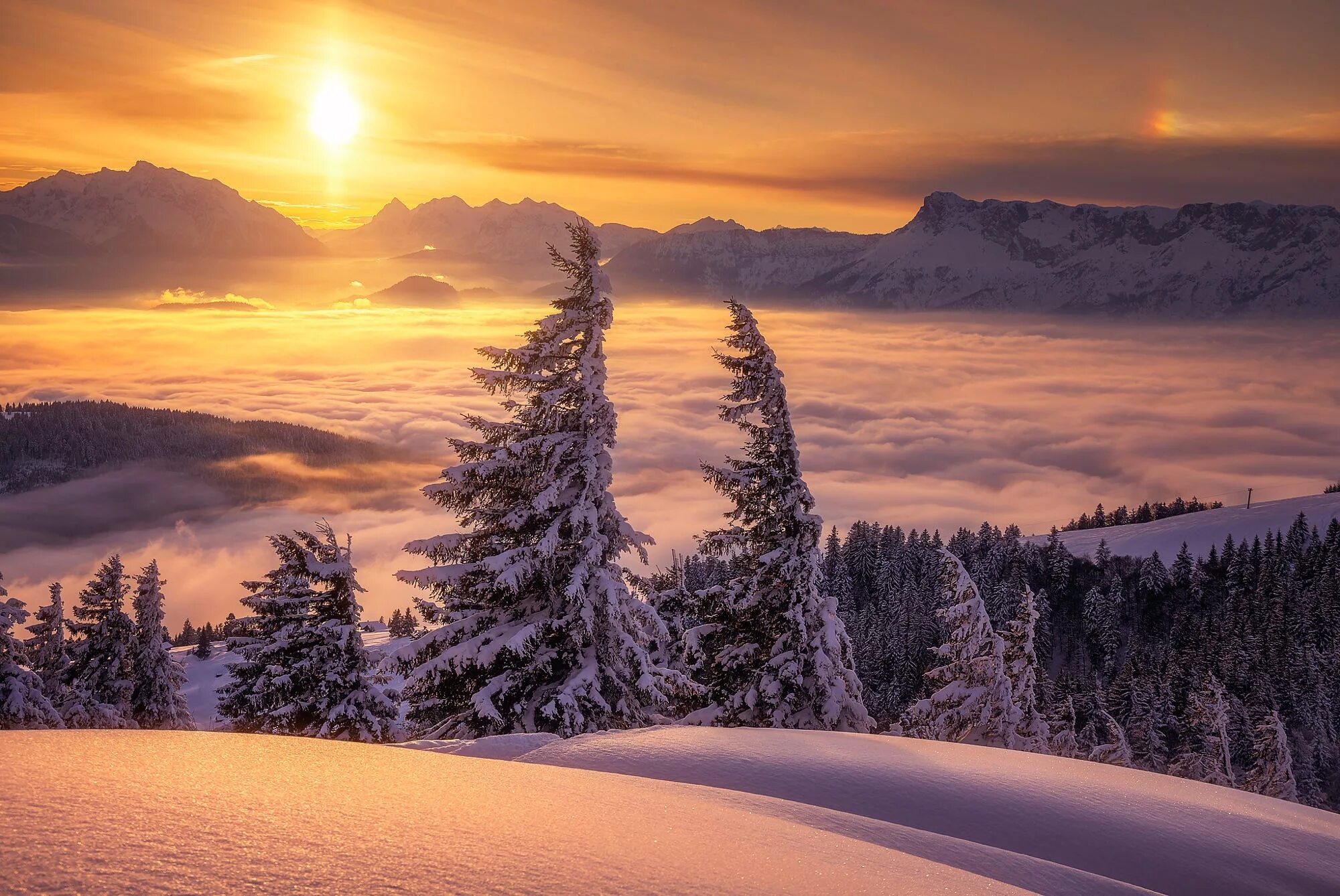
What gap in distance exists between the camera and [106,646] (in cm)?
3341

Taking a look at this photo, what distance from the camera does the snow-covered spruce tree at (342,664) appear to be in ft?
63.2

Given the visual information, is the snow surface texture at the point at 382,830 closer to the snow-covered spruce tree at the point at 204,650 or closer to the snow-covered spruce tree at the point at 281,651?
the snow-covered spruce tree at the point at 281,651

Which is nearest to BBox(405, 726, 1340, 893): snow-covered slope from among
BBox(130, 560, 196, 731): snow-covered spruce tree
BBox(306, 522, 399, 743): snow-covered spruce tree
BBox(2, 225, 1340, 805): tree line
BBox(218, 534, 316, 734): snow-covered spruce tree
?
BBox(2, 225, 1340, 805): tree line

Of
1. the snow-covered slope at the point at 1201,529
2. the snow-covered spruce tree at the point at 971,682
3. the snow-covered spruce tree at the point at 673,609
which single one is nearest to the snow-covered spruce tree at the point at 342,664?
the snow-covered spruce tree at the point at 673,609

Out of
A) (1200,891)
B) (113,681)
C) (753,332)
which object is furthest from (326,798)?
(113,681)

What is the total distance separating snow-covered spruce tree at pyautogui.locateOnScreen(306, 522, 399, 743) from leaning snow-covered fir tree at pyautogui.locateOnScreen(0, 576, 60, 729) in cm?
1307

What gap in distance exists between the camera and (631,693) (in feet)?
51.9

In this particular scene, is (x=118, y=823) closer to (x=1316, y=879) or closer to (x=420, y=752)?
(x=420, y=752)

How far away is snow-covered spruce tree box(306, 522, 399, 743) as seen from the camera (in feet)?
63.2

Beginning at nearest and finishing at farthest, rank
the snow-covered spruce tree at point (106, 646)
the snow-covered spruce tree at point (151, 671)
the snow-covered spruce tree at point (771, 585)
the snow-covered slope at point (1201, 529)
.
→ the snow-covered spruce tree at point (771, 585) → the snow-covered spruce tree at point (106, 646) → the snow-covered spruce tree at point (151, 671) → the snow-covered slope at point (1201, 529)

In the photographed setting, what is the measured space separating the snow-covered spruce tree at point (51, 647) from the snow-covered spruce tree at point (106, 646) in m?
0.62

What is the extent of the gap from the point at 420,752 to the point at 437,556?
10180mm

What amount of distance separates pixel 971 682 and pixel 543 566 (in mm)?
17662

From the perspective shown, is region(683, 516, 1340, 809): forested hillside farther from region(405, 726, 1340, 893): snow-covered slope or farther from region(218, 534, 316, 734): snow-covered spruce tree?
region(405, 726, 1340, 893): snow-covered slope
